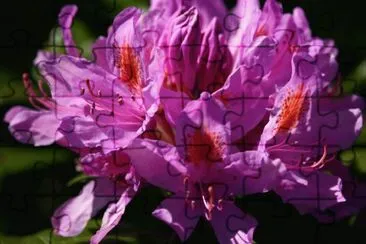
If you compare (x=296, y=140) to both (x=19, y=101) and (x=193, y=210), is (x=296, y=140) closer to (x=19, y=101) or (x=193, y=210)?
(x=193, y=210)

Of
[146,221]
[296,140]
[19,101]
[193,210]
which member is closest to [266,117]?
[296,140]

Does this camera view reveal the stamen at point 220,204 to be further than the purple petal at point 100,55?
No

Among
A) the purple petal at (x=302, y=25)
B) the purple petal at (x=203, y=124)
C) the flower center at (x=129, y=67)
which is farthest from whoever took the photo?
the purple petal at (x=302, y=25)

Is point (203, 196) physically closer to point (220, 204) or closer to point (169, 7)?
point (220, 204)

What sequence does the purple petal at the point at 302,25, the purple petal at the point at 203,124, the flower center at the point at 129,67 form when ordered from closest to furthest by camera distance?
the purple petal at the point at 203,124 → the flower center at the point at 129,67 → the purple petal at the point at 302,25

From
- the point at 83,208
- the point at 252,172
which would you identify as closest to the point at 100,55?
the point at 83,208

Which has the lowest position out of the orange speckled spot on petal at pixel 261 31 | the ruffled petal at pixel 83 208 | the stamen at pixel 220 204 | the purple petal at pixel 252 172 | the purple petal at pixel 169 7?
the ruffled petal at pixel 83 208
